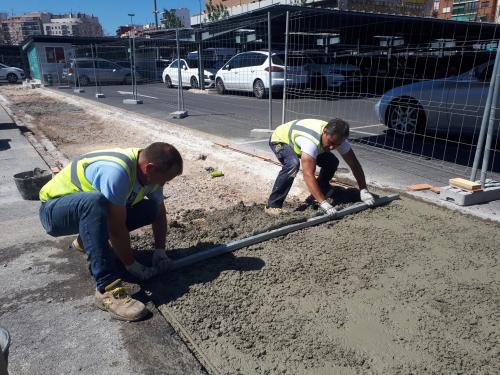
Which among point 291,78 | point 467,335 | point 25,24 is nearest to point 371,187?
point 467,335

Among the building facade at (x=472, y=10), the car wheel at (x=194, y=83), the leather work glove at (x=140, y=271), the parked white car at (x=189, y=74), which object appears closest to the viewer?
the leather work glove at (x=140, y=271)

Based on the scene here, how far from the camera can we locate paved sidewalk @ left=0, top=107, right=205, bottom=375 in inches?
83.7

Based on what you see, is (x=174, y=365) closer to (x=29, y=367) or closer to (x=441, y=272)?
(x=29, y=367)

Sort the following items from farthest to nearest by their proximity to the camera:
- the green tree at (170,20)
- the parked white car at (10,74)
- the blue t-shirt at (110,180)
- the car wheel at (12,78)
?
the green tree at (170,20) < the car wheel at (12,78) < the parked white car at (10,74) < the blue t-shirt at (110,180)

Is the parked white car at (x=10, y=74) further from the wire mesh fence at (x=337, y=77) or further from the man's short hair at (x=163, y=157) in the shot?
the man's short hair at (x=163, y=157)

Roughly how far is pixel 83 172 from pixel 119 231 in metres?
0.43

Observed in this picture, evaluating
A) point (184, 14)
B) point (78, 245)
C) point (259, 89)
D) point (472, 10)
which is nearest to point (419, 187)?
point (78, 245)

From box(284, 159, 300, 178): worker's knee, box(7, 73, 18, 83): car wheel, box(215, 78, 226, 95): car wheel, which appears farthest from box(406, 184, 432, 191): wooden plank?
box(7, 73, 18, 83): car wheel

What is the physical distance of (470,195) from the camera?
163 inches

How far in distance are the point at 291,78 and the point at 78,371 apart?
936 centimetres

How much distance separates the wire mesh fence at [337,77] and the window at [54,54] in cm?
81

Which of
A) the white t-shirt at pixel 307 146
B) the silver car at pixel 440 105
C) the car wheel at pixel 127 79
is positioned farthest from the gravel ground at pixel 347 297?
the car wheel at pixel 127 79

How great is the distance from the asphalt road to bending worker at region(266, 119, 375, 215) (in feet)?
5.70

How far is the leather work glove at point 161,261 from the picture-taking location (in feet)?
9.59
